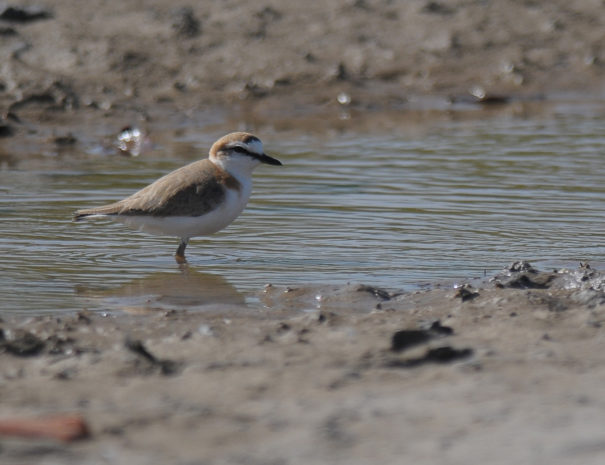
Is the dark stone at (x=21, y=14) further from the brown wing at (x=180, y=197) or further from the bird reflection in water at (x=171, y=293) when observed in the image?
the bird reflection in water at (x=171, y=293)

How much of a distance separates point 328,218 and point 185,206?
148 centimetres

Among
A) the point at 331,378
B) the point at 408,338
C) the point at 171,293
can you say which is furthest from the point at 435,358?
the point at 171,293

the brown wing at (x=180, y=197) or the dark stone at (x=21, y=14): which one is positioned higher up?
the dark stone at (x=21, y=14)

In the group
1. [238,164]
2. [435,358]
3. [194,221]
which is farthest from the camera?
[238,164]

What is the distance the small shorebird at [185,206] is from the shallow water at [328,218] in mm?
231

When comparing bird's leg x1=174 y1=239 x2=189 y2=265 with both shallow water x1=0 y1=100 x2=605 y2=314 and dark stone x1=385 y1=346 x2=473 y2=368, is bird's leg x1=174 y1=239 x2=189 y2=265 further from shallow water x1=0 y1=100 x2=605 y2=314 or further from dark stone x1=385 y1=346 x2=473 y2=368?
dark stone x1=385 y1=346 x2=473 y2=368

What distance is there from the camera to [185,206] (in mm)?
7875

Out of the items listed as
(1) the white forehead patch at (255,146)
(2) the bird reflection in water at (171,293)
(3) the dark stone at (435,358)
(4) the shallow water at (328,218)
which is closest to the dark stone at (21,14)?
(4) the shallow water at (328,218)

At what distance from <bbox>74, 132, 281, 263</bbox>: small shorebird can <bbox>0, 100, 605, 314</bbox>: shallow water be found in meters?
0.23

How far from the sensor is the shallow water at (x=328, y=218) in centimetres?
721

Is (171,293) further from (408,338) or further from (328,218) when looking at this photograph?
(328,218)

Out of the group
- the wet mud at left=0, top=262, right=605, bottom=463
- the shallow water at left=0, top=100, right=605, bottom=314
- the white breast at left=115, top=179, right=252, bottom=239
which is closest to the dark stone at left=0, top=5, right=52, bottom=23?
the shallow water at left=0, top=100, right=605, bottom=314

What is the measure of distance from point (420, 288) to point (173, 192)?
2.02 metres

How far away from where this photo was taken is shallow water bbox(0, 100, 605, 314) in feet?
23.7
